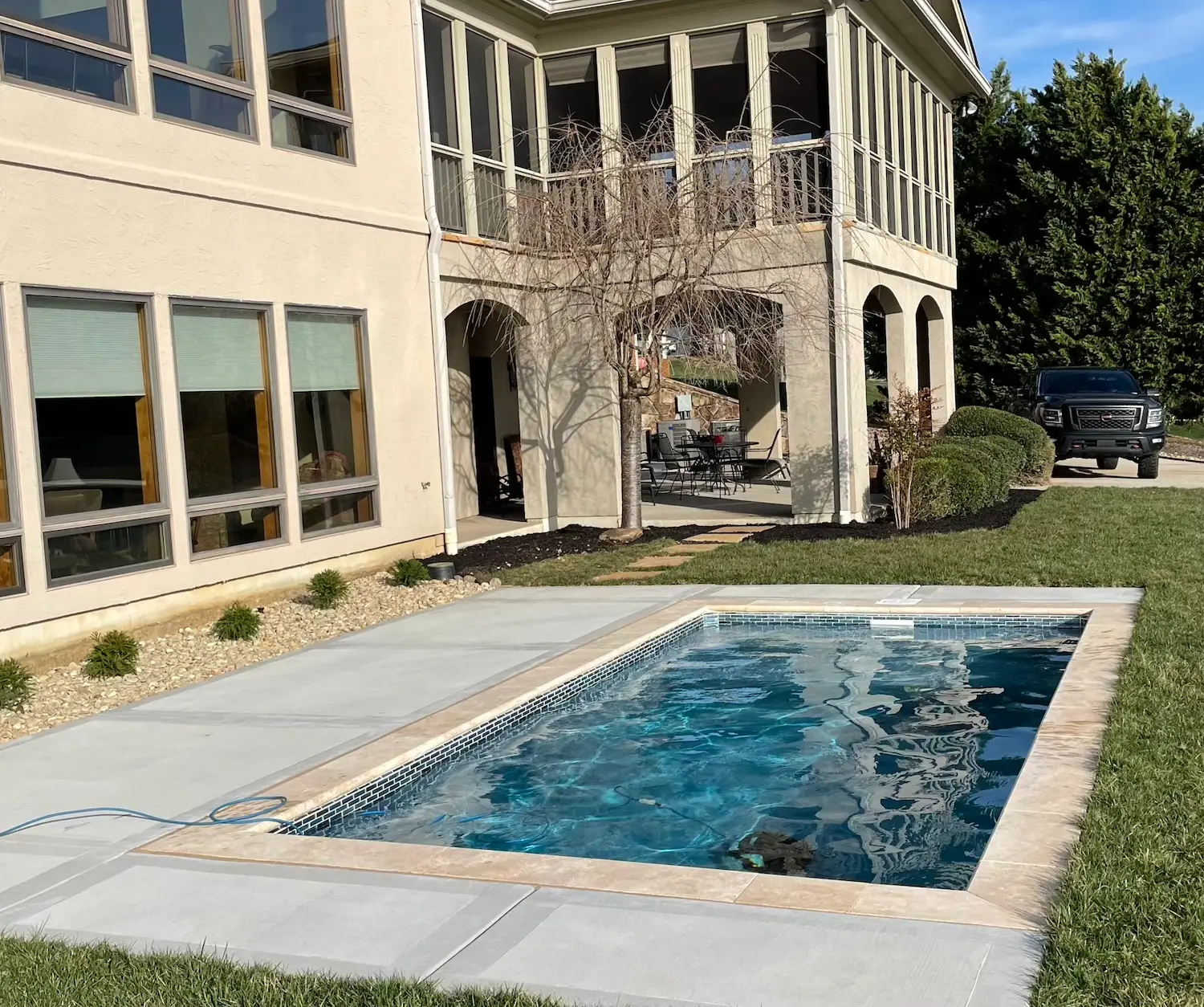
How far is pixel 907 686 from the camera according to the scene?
27.9 feet

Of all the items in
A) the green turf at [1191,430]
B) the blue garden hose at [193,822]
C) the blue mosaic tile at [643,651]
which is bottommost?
the blue mosaic tile at [643,651]

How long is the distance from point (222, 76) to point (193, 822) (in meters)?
7.36

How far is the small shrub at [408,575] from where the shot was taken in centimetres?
1220

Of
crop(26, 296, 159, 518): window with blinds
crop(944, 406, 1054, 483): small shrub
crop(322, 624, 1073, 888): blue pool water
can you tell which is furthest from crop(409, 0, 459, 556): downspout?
crop(944, 406, 1054, 483): small shrub

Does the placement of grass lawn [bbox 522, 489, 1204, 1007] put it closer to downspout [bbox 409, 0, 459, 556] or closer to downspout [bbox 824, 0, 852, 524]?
downspout [bbox 409, 0, 459, 556]

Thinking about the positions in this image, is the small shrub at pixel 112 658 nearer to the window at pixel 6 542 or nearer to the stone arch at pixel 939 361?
the window at pixel 6 542

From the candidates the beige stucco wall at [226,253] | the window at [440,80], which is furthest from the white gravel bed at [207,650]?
the window at [440,80]

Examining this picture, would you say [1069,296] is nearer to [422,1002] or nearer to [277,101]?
[277,101]

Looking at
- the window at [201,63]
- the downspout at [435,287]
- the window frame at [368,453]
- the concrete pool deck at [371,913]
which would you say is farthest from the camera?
the downspout at [435,287]

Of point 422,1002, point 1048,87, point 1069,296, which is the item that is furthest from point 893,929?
point 1048,87

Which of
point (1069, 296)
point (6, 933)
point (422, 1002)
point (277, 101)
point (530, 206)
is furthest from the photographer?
point (1069, 296)

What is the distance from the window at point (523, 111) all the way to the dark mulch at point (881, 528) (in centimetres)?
567

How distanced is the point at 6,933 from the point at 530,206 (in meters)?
11.6

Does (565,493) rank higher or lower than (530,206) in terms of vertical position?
lower
